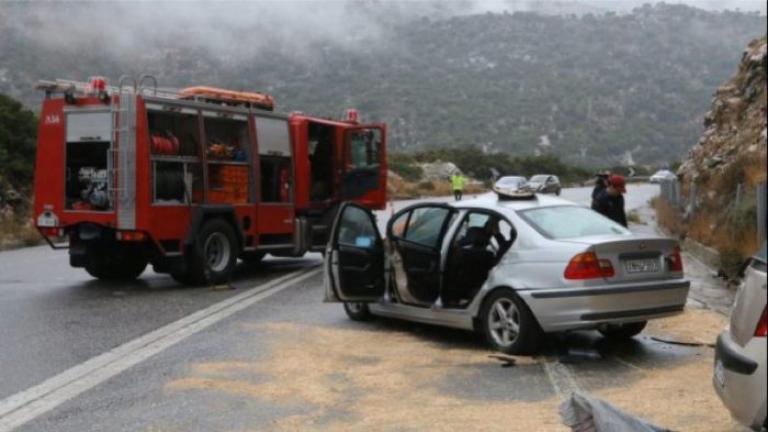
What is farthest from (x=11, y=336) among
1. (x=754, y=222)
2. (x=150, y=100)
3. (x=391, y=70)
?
(x=391, y=70)

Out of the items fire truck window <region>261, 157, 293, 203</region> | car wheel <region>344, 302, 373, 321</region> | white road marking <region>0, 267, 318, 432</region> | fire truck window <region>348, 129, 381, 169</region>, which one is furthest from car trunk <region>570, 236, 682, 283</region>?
fire truck window <region>348, 129, 381, 169</region>

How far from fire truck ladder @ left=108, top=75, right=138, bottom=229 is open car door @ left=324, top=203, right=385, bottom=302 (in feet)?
12.8

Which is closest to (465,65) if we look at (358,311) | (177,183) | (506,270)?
(177,183)

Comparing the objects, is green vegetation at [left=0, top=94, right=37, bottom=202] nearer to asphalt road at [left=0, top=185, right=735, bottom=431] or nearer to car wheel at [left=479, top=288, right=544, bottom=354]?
asphalt road at [left=0, top=185, right=735, bottom=431]

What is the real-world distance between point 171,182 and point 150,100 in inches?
45.6

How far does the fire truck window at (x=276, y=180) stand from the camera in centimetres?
1435

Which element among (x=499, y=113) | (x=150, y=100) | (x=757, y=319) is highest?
(x=499, y=113)

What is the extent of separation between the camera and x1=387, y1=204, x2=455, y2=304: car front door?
8.78 meters

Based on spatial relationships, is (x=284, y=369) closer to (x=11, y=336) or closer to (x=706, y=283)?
(x=11, y=336)

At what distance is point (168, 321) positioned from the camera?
10008 millimetres

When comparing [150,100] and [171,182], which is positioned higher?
[150,100]

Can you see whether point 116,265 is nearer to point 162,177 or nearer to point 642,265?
point 162,177

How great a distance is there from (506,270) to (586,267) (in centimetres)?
78

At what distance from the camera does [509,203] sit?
885 centimetres
